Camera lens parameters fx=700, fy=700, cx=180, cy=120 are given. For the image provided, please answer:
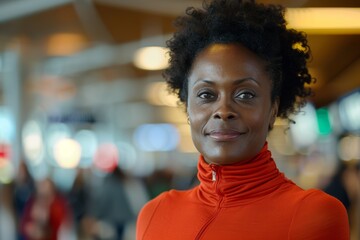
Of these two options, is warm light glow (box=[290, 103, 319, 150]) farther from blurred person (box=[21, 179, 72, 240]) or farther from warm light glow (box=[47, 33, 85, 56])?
blurred person (box=[21, 179, 72, 240])

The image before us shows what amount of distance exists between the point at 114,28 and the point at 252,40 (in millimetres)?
14040

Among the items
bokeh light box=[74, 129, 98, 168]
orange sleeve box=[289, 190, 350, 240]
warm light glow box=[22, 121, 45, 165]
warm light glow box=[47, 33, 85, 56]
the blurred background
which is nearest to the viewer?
orange sleeve box=[289, 190, 350, 240]

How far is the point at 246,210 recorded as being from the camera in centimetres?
197

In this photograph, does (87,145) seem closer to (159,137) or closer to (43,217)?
(159,137)

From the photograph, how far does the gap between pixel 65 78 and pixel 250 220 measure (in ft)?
70.0

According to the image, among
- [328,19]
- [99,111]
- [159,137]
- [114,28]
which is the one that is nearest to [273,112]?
[328,19]

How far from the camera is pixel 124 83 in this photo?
28234 mm

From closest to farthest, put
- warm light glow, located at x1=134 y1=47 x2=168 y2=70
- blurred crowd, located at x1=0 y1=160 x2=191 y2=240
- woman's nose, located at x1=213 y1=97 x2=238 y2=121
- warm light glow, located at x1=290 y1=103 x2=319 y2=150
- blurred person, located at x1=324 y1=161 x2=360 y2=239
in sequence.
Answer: woman's nose, located at x1=213 y1=97 x2=238 y2=121 → blurred crowd, located at x1=0 y1=160 x2=191 y2=240 → blurred person, located at x1=324 y1=161 x2=360 y2=239 → warm light glow, located at x1=290 y1=103 x2=319 y2=150 → warm light glow, located at x1=134 y1=47 x2=168 y2=70

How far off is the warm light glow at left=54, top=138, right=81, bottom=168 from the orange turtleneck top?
2576 centimetres

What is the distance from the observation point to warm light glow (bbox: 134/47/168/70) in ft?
61.1

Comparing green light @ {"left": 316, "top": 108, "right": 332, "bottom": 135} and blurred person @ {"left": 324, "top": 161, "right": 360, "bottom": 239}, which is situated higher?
green light @ {"left": 316, "top": 108, "right": 332, "bottom": 135}

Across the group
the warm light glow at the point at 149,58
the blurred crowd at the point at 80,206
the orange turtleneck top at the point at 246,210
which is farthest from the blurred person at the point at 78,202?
the orange turtleneck top at the point at 246,210

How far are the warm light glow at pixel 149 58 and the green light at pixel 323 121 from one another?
4826 mm

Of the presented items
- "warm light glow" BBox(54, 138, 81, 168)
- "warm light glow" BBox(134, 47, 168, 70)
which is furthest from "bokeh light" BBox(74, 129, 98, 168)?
"warm light glow" BBox(134, 47, 168, 70)
